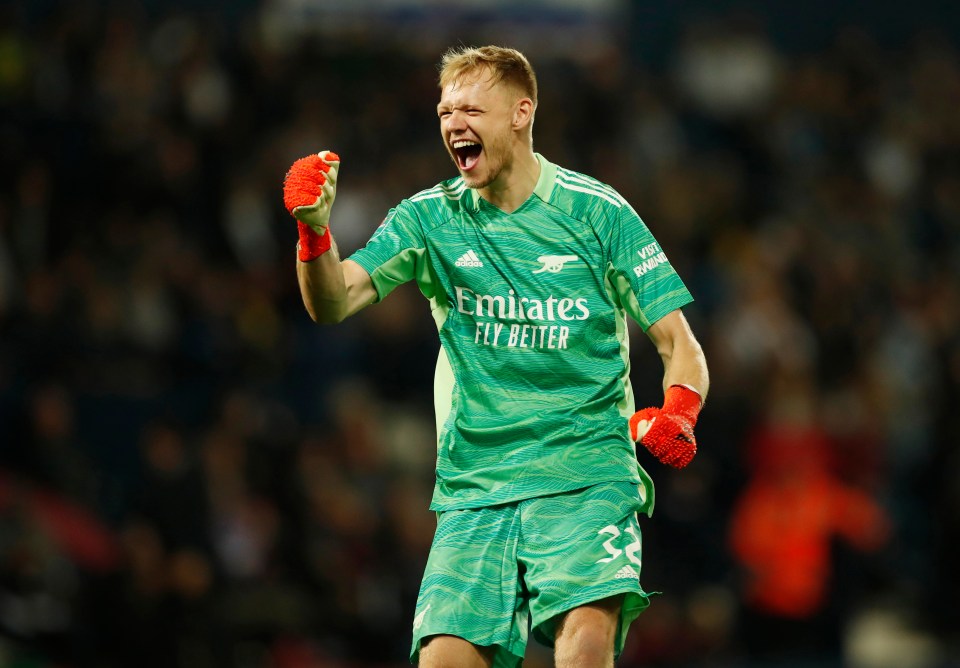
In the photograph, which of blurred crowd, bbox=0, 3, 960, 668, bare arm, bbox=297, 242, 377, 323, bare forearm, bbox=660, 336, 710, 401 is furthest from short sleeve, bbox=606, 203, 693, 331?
blurred crowd, bbox=0, 3, 960, 668

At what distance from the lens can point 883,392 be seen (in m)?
12.1

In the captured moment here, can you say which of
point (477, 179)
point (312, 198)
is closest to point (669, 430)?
point (477, 179)

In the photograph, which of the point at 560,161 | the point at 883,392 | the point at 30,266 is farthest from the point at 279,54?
the point at 883,392

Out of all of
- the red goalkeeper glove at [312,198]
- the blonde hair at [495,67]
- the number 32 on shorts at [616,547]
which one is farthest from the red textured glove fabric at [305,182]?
the number 32 on shorts at [616,547]

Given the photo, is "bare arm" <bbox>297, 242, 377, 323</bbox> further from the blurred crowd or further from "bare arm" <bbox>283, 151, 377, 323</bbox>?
the blurred crowd

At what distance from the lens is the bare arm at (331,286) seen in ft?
15.3

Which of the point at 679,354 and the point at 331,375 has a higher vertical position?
the point at 679,354

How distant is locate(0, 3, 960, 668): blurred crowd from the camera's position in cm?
926

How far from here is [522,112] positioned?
4.96 meters

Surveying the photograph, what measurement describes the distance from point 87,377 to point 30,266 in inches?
33.5

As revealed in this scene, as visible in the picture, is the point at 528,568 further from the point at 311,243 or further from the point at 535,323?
the point at 311,243

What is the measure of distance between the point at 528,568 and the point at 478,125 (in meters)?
1.43

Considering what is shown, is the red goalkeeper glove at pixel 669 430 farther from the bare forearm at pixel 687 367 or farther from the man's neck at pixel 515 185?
the man's neck at pixel 515 185

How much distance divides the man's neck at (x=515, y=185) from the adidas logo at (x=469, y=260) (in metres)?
0.18
